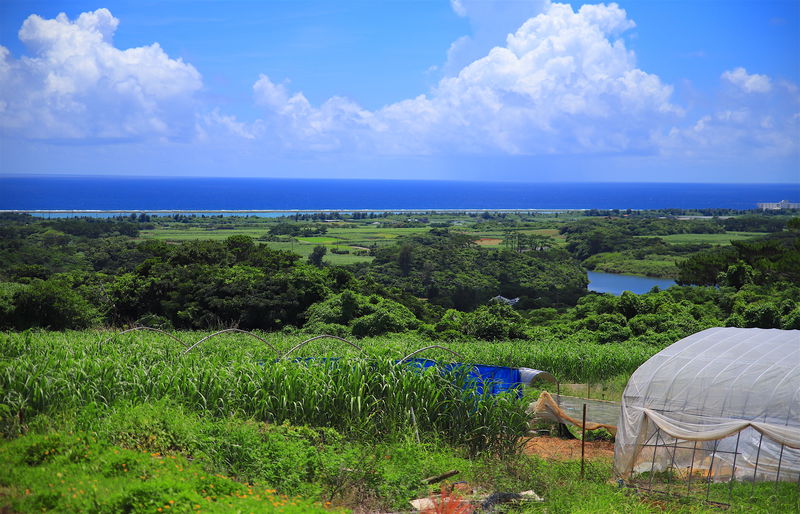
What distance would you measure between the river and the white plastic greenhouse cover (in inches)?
2020

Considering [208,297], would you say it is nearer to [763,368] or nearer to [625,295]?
Result: [625,295]

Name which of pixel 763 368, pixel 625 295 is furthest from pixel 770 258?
pixel 763 368

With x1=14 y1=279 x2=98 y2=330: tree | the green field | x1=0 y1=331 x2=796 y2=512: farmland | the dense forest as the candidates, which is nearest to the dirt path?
x1=0 y1=331 x2=796 y2=512: farmland

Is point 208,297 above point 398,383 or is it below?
below

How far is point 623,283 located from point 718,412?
5848 centimetres

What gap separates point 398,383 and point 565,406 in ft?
21.4

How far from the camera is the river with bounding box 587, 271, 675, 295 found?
62406mm

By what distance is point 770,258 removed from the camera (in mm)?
42438

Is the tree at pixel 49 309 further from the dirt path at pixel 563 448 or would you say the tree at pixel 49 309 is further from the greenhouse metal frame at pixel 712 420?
the greenhouse metal frame at pixel 712 420

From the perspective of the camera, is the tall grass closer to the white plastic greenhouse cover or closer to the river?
the white plastic greenhouse cover

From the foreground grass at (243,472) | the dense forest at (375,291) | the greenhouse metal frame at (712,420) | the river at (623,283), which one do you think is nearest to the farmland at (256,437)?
the foreground grass at (243,472)

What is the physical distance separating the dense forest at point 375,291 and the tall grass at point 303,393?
1839 cm

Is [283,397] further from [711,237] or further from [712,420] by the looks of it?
[711,237]

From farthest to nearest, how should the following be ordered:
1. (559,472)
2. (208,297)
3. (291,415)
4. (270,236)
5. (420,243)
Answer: (270,236), (420,243), (208,297), (291,415), (559,472)
